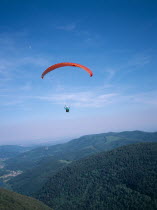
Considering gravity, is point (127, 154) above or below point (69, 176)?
above

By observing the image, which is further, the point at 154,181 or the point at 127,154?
the point at 127,154

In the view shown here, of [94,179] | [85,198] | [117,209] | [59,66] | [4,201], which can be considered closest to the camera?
[59,66]

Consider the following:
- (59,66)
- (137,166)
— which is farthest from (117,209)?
(59,66)

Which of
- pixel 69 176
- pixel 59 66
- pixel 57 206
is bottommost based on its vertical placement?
pixel 57 206

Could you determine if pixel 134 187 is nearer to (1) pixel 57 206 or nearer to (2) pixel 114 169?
(2) pixel 114 169

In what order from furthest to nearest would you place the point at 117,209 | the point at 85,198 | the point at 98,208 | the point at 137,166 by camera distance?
the point at 137,166 → the point at 85,198 → the point at 98,208 → the point at 117,209

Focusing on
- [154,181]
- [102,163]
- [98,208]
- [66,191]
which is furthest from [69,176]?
[154,181]
